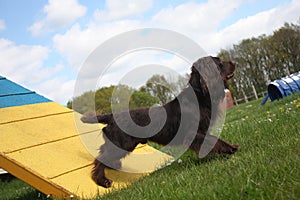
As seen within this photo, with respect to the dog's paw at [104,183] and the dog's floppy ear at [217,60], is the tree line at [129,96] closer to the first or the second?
the dog's floppy ear at [217,60]

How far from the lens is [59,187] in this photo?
368 centimetres

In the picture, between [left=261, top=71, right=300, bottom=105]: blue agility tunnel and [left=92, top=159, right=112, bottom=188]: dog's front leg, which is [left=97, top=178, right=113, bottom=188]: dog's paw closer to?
[left=92, top=159, right=112, bottom=188]: dog's front leg

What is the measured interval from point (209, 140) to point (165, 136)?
57cm

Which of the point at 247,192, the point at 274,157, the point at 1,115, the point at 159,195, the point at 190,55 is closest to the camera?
the point at 247,192

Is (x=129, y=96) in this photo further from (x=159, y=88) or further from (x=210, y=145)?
(x=210, y=145)

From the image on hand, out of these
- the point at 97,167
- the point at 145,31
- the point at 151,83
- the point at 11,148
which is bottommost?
the point at 97,167

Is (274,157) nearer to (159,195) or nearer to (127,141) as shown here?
(159,195)

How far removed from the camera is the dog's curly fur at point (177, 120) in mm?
4172

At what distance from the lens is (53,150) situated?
182 inches

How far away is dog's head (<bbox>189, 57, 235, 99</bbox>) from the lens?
163 inches

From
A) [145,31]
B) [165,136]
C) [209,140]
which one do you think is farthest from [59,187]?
[145,31]

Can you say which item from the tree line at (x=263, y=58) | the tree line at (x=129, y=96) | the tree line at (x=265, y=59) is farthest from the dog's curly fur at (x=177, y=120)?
the tree line at (x=265, y=59)

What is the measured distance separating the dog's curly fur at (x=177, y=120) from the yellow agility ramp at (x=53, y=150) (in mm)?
262

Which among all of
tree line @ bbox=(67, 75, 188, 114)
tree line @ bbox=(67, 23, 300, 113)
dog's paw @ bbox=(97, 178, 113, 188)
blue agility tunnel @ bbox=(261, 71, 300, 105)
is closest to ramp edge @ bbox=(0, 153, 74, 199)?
dog's paw @ bbox=(97, 178, 113, 188)
